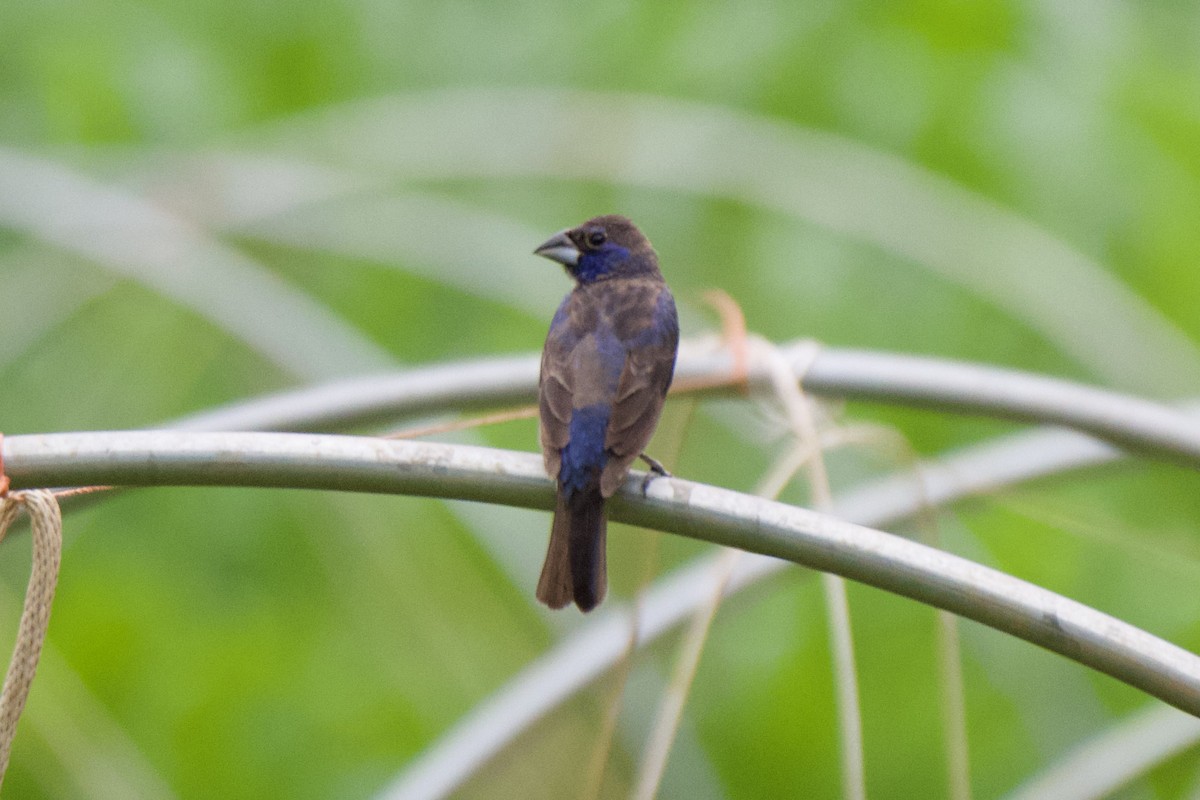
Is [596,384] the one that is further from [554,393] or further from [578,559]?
[578,559]

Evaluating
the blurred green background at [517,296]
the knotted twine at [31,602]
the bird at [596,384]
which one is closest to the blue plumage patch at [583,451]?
the bird at [596,384]

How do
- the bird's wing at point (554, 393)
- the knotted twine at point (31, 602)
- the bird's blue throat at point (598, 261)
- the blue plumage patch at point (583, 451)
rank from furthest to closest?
the bird's blue throat at point (598, 261) < the bird's wing at point (554, 393) < the blue plumage patch at point (583, 451) < the knotted twine at point (31, 602)

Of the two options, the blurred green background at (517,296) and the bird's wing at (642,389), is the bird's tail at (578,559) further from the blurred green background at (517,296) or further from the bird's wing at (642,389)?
the blurred green background at (517,296)

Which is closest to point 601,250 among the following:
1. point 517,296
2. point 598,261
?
point 598,261

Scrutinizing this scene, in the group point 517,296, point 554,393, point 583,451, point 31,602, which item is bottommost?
point 31,602

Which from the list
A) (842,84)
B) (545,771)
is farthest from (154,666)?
(842,84)

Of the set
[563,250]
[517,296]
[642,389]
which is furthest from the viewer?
[517,296]
